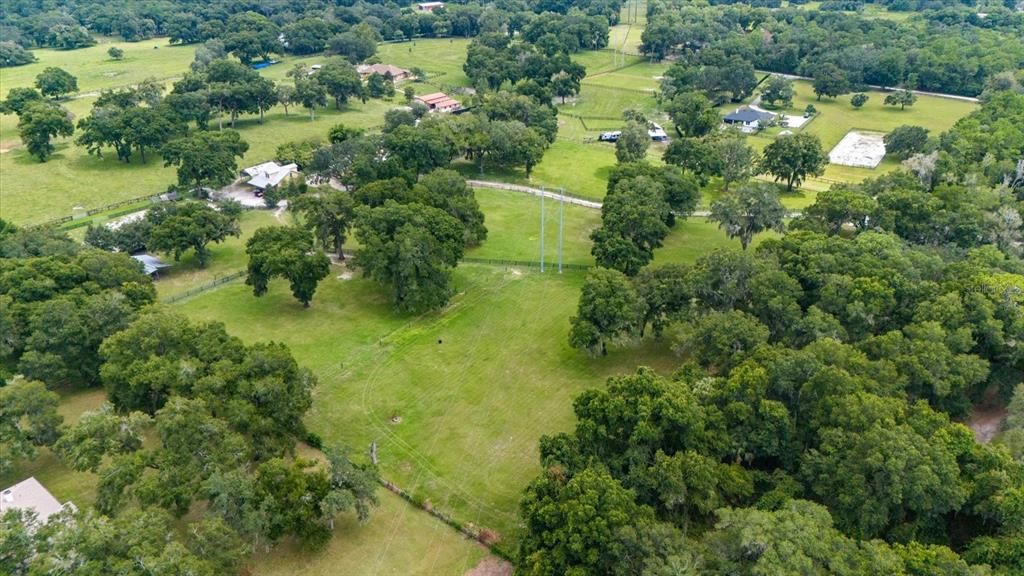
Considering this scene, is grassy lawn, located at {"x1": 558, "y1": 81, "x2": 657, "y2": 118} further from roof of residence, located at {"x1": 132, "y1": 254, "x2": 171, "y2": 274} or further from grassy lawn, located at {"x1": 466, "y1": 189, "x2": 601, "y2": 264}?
roof of residence, located at {"x1": 132, "y1": 254, "x2": 171, "y2": 274}

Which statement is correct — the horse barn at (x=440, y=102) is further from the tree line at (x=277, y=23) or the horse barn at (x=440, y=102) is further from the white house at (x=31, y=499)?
the white house at (x=31, y=499)

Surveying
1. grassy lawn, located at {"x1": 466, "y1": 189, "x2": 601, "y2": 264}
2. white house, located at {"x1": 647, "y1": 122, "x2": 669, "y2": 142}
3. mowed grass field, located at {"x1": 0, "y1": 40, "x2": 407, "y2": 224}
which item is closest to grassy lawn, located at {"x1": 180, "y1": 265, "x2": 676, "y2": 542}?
grassy lawn, located at {"x1": 466, "y1": 189, "x2": 601, "y2": 264}

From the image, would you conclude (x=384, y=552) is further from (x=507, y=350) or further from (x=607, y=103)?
(x=607, y=103)

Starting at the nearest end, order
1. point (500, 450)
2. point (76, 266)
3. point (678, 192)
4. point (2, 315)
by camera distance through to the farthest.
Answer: point (500, 450)
point (2, 315)
point (76, 266)
point (678, 192)

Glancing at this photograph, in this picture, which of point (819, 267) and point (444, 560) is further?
point (819, 267)

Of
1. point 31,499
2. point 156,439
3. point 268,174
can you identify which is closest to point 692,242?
point 268,174

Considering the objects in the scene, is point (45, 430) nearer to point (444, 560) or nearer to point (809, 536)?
point (444, 560)

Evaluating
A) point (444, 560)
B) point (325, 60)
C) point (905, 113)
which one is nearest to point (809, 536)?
point (444, 560)
